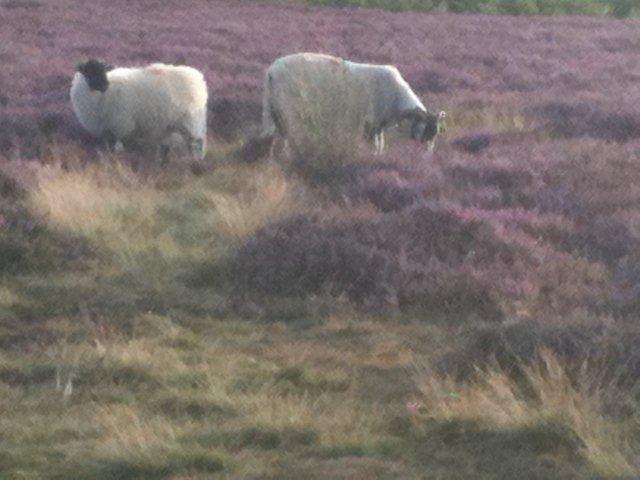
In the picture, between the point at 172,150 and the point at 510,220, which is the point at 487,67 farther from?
the point at 510,220

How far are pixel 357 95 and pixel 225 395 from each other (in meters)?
7.35

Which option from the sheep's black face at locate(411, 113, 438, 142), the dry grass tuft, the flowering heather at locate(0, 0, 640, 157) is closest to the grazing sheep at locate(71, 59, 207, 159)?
the flowering heather at locate(0, 0, 640, 157)

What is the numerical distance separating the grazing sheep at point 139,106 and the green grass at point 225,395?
4.50 m

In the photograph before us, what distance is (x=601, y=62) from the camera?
80.3ft

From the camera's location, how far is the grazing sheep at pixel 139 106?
13.3 metres

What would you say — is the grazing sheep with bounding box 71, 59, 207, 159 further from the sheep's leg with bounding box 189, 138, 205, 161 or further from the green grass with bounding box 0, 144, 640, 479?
the green grass with bounding box 0, 144, 640, 479

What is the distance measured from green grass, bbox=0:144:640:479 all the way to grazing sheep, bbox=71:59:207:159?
450cm

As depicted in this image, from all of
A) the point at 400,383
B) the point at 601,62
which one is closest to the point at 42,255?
the point at 400,383

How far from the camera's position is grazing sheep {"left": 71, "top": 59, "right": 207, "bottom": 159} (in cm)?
1328

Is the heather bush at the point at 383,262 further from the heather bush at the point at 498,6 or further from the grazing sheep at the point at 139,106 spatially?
the heather bush at the point at 498,6

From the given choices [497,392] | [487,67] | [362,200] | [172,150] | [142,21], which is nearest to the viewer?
[497,392]

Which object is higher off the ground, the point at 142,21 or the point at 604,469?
the point at 604,469

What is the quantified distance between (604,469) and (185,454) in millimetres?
1657

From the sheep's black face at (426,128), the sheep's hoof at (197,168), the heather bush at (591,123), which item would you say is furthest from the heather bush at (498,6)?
the sheep's hoof at (197,168)
